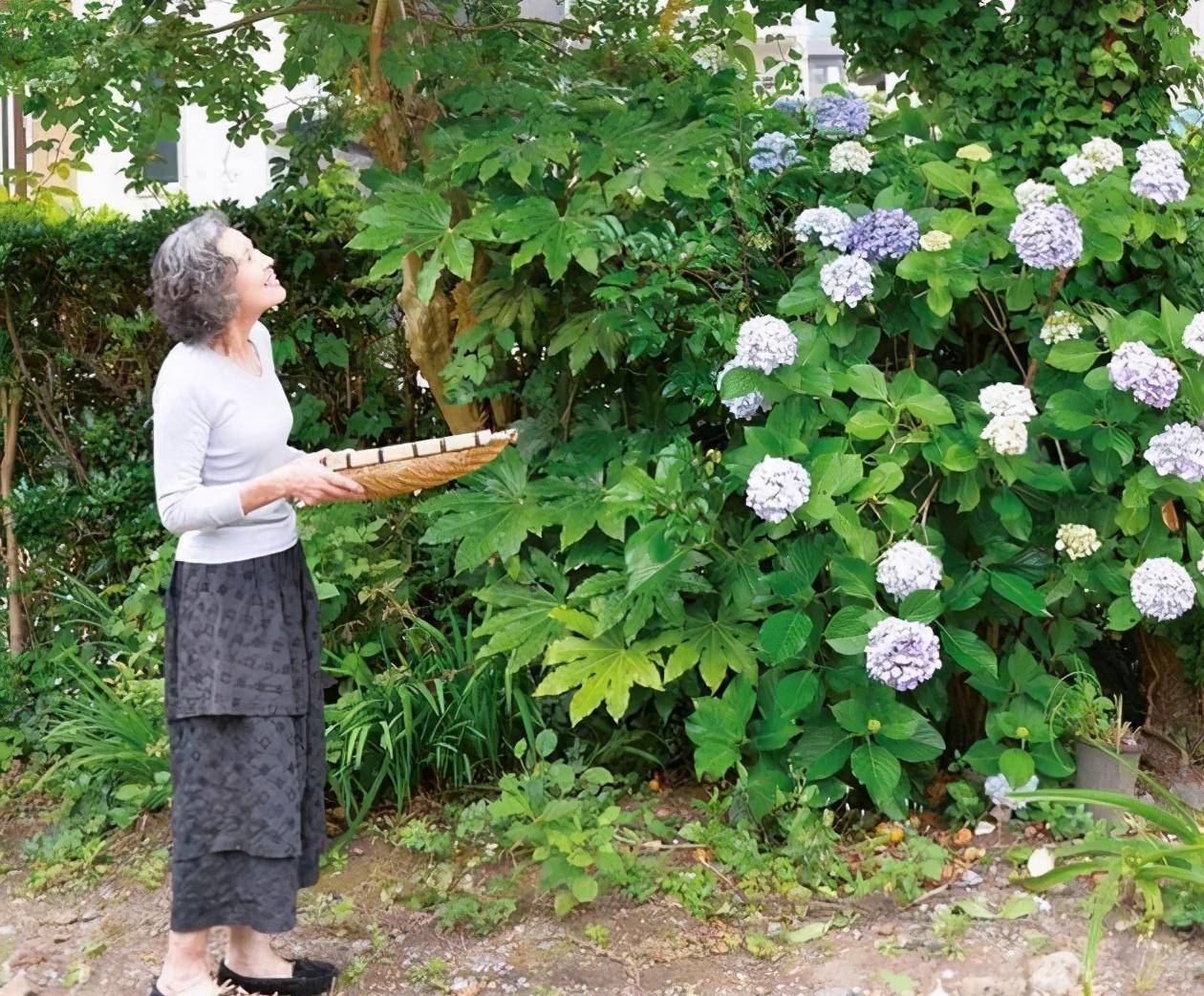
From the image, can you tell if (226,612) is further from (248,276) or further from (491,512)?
(491,512)

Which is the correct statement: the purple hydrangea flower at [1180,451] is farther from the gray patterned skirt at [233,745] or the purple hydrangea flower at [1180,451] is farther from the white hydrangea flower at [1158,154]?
the gray patterned skirt at [233,745]

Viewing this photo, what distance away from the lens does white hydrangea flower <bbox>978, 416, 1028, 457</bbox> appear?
3.50m

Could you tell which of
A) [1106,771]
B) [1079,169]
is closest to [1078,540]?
[1106,771]

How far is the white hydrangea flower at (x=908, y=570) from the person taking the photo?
3.45 metres

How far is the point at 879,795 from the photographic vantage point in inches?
142

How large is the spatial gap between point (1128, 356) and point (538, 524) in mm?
1628

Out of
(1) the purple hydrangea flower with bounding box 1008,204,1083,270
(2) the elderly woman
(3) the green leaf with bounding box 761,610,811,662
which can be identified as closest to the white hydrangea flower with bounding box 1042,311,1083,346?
(1) the purple hydrangea flower with bounding box 1008,204,1083,270

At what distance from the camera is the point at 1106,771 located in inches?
149

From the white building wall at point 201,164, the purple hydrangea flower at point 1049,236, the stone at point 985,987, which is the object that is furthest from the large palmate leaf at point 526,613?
the white building wall at point 201,164

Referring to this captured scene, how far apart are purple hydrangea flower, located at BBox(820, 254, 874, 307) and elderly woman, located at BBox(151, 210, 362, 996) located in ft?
4.64

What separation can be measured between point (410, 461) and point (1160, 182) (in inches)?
82.0

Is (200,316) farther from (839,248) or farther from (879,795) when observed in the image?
(879,795)

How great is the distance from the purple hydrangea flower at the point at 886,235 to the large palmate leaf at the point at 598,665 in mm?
1149

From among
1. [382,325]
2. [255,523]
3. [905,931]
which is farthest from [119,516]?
[905,931]
